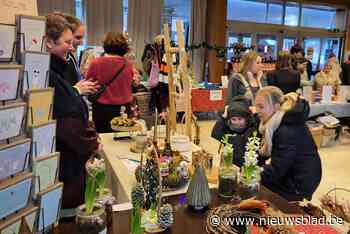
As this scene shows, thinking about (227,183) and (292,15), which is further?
(292,15)

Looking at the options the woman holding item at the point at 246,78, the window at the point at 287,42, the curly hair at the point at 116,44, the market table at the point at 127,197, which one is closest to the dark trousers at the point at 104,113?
the curly hair at the point at 116,44

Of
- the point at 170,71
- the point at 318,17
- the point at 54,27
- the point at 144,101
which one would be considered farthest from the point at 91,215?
the point at 318,17

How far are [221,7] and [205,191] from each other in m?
6.98

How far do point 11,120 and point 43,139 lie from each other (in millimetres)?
172

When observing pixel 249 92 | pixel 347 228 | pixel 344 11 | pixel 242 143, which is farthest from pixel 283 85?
pixel 344 11

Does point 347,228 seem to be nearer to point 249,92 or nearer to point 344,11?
point 249,92

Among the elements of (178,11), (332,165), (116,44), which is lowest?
(332,165)

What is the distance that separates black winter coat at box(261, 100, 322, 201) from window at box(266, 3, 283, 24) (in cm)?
763

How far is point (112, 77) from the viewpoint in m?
2.89

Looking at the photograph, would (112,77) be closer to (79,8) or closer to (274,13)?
(79,8)

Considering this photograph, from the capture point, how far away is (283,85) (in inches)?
180

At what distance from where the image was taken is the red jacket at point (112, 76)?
9.44 ft

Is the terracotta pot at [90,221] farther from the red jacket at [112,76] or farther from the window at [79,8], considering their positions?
the window at [79,8]

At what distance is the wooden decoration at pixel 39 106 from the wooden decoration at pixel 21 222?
30cm
